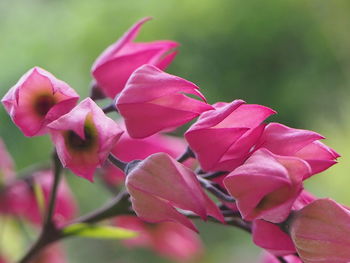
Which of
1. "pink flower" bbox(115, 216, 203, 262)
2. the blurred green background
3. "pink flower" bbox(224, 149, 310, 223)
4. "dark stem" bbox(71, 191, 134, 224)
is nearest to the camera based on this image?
"pink flower" bbox(224, 149, 310, 223)

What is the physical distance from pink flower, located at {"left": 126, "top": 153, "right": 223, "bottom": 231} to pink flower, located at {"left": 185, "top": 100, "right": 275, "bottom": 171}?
28 millimetres

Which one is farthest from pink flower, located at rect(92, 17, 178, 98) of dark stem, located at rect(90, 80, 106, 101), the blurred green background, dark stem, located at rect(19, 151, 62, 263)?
the blurred green background

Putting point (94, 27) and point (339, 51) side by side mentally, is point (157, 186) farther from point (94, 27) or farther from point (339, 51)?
point (339, 51)

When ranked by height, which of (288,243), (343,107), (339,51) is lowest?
(343,107)

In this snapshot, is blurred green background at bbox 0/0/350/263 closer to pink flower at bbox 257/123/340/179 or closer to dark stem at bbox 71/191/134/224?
dark stem at bbox 71/191/134/224

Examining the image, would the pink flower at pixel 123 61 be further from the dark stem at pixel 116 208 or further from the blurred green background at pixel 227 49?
the blurred green background at pixel 227 49

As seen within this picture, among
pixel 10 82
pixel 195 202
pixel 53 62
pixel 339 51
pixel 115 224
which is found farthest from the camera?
pixel 339 51

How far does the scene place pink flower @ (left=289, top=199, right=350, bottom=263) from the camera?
1.47 ft

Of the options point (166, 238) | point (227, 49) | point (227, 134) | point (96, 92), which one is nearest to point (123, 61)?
point (96, 92)

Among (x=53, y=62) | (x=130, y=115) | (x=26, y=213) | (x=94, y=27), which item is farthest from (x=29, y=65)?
(x=130, y=115)

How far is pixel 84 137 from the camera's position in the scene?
0.45 m

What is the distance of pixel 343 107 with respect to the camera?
6.27 feet

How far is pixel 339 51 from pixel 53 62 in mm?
752

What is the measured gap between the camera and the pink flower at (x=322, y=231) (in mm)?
448
